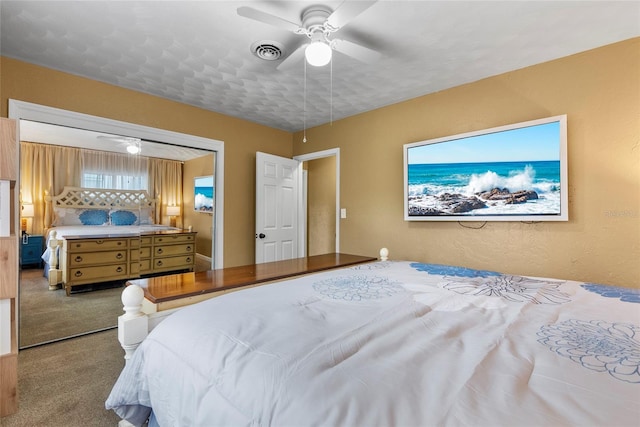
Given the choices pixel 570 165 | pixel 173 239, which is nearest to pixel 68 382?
pixel 173 239

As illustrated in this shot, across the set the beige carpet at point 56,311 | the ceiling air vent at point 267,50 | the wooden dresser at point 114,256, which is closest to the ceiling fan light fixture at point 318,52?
the ceiling air vent at point 267,50

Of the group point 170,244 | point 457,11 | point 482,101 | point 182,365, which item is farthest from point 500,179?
point 170,244

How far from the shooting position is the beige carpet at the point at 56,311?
2627 mm

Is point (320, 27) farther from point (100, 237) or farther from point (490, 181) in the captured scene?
point (100, 237)

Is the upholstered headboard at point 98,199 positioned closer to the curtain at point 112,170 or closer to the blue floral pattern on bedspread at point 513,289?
the curtain at point 112,170

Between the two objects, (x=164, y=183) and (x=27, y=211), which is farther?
(x=164, y=183)

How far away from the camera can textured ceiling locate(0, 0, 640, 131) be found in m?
1.78

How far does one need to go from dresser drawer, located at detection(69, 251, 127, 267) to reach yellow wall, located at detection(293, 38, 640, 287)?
10.2ft

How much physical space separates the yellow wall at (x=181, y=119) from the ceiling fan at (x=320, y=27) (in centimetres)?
192

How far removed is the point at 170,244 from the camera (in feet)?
13.2

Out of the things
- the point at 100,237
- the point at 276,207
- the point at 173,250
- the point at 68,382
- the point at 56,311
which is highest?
the point at 276,207

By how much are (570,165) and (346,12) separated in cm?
208

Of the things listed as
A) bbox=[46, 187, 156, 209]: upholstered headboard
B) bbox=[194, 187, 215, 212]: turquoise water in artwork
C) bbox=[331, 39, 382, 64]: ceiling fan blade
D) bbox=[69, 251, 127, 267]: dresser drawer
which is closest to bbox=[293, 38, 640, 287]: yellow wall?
bbox=[331, 39, 382, 64]: ceiling fan blade

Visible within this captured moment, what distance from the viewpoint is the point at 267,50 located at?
2.18m
